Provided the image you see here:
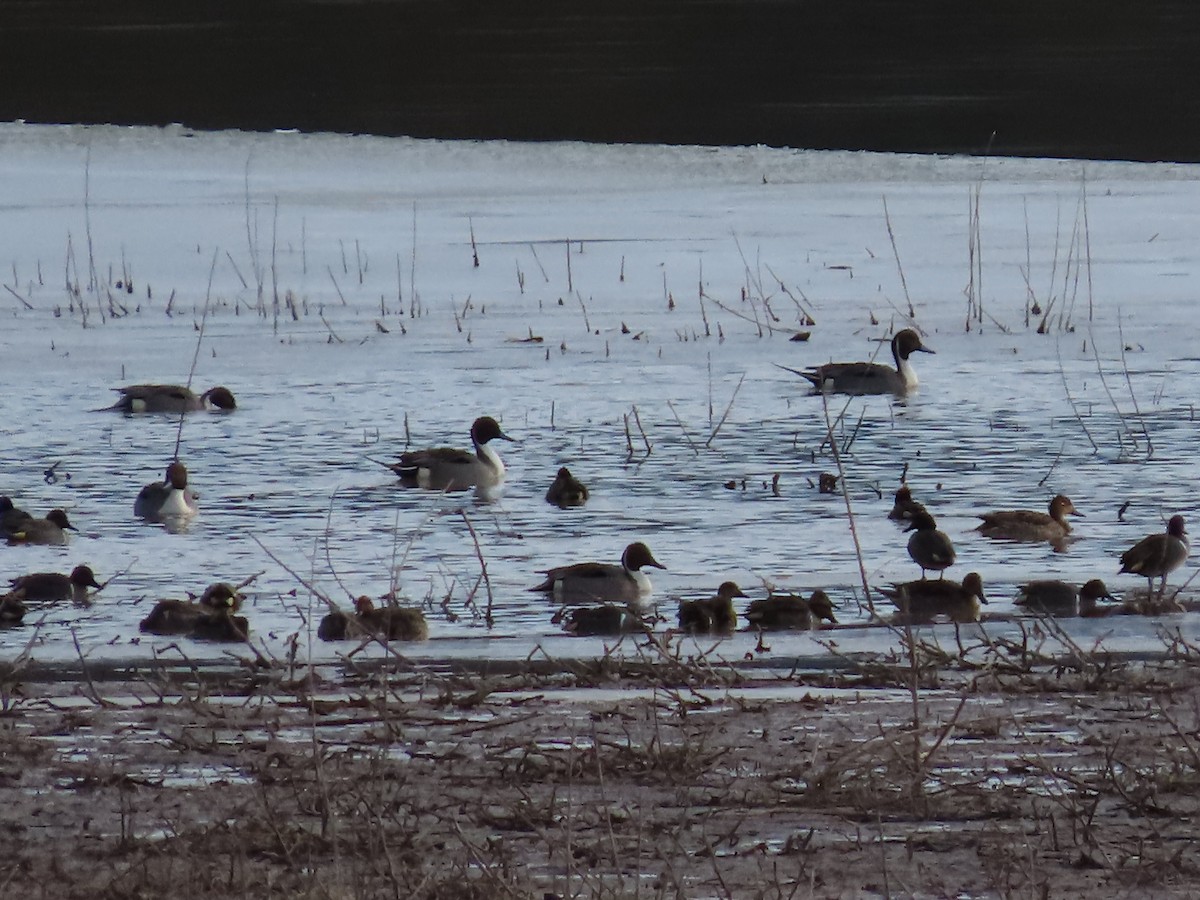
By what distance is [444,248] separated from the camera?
19.1 m

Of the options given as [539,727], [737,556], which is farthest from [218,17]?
[539,727]

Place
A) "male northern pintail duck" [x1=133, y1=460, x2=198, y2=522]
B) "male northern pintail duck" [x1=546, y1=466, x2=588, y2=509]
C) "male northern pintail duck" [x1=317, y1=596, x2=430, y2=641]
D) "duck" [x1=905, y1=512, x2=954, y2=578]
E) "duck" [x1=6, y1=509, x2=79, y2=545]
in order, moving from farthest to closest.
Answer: "male northern pintail duck" [x1=546, y1=466, x2=588, y2=509] → "male northern pintail duck" [x1=133, y1=460, x2=198, y2=522] → "duck" [x1=6, y1=509, x2=79, y2=545] → "duck" [x1=905, y1=512, x2=954, y2=578] → "male northern pintail duck" [x1=317, y1=596, x2=430, y2=641]

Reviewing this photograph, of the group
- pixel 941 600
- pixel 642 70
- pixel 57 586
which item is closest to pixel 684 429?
pixel 941 600

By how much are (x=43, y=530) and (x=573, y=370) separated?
5.01 meters

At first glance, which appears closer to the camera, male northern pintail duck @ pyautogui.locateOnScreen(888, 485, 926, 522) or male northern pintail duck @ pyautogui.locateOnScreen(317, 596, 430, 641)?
male northern pintail duck @ pyautogui.locateOnScreen(317, 596, 430, 641)

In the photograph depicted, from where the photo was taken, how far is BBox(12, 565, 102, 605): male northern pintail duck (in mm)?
8195

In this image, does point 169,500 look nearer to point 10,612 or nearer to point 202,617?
point 10,612

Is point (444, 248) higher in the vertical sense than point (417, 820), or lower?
higher

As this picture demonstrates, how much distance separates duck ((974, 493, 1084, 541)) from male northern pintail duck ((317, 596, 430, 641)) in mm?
2827

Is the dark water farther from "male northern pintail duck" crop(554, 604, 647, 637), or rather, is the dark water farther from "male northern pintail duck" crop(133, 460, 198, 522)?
"male northern pintail duck" crop(554, 604, 647, 637)

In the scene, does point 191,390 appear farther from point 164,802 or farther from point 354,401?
point 164,802

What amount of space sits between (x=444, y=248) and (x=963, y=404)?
7.22m

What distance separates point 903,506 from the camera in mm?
9531

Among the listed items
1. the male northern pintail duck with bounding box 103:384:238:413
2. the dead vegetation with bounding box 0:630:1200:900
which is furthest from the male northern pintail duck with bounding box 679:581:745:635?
the male northern pintail duck with bounding box 103:384:238:413
